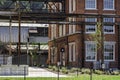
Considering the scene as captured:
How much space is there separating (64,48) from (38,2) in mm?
11524

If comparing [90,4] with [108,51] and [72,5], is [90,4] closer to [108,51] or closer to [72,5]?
[72,5]

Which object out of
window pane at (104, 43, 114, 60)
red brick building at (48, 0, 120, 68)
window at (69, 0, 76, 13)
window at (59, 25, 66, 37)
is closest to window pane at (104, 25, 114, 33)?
red brick building at (48, 0, 120, 68)

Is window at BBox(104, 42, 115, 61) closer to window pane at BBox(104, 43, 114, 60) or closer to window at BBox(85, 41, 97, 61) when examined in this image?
window pane at BBox(104, 43, 114, 60)

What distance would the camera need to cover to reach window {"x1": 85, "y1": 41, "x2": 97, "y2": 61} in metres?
57.9

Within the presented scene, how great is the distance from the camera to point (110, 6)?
2354 inches

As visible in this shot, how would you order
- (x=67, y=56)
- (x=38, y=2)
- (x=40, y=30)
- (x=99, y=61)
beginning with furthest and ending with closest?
1. (x=40, y=30)
2. (x=38, y=2)
3. (x=67, y=56)
4. (x=99, y=61)

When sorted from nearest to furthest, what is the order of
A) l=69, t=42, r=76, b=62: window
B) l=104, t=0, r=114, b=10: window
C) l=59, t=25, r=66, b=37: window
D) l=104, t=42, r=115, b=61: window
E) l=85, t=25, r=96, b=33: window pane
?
1. l=104, t=42, r=115, b=61: window
2. l=85, t=25, r=96, b=33: window pane
3. l=104, t=0, r=114, b=10: window
4. l=69, t=42, r=76, b=62: window
5. l=59, t=25, r=66, b=37: window

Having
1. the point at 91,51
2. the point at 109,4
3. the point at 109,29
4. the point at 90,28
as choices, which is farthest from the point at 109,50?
the point at 109,4

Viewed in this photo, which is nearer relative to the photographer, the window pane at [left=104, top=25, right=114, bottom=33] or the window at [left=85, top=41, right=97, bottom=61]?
the window at [left=85, top=41, right=97, bottom=61]

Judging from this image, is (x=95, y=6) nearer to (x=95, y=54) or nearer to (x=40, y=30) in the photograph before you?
(x=95, y=54)

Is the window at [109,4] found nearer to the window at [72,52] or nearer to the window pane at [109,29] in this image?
the window pane at [109,29]

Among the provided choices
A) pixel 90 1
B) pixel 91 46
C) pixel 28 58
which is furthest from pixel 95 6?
pixel 28 58

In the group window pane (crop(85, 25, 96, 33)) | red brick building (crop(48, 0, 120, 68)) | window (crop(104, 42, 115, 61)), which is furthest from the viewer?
window pane (crop(85, 25, 96, 33))

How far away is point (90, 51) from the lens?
58.1m
